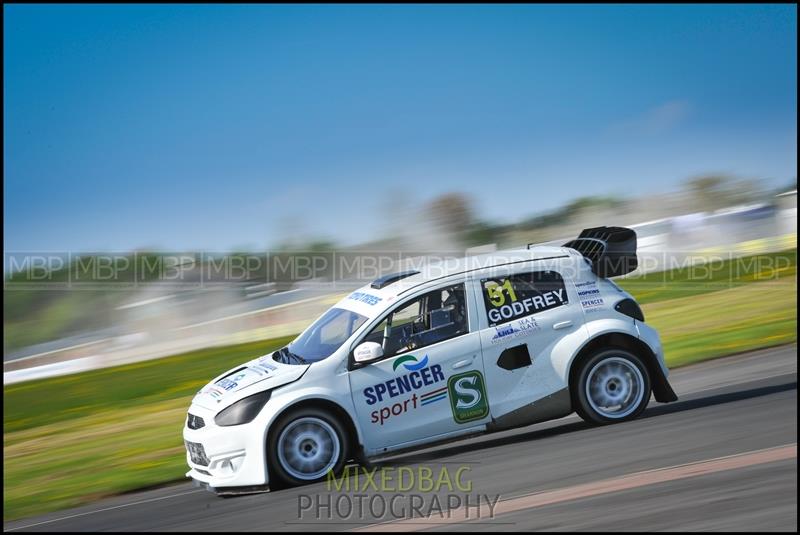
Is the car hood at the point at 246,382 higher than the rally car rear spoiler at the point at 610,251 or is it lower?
lower

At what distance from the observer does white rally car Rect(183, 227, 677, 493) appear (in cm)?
699

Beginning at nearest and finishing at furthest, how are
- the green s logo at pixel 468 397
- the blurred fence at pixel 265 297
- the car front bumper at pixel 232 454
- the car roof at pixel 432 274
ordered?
the car front bumper at pixel 232 454 < the green s logo at pixel 468 397 < the car roof at pixel 432 274 < the blurred fence at pixel 265 297

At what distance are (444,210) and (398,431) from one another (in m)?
17.8

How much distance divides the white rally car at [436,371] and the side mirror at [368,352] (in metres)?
0.01

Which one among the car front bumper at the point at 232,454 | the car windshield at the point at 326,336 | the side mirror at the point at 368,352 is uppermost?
the car windshield at the point at 326,336

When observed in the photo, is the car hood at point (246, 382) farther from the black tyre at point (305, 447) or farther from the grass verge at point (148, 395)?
the grass verge at point (148, 395)

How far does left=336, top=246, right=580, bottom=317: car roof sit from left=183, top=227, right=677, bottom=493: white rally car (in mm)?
19

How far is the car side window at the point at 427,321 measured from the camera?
7457mm

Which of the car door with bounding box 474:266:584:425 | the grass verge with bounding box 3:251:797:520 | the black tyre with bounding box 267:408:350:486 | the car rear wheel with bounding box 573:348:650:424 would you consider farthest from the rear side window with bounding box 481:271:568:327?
the grass verge with bounding box 3:251:797:520

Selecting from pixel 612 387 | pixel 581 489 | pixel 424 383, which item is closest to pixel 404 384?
pixel 424 383

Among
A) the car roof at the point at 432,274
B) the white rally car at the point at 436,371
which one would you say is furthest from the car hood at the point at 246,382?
the car roof at the point at 432,274

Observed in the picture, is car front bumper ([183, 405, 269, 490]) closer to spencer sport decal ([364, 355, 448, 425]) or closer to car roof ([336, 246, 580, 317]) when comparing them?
spencer sport decal ([364, 355, 448, 425])

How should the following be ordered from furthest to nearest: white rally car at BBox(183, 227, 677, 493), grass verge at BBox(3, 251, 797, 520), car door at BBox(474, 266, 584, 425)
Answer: grass verge at BBox(3, 251, 797, 520) < car door at BBox(474, 266, 584, 425) < white rally car at BBox(183, 227, 677, 493)

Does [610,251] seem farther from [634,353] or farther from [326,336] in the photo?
[326,336]
